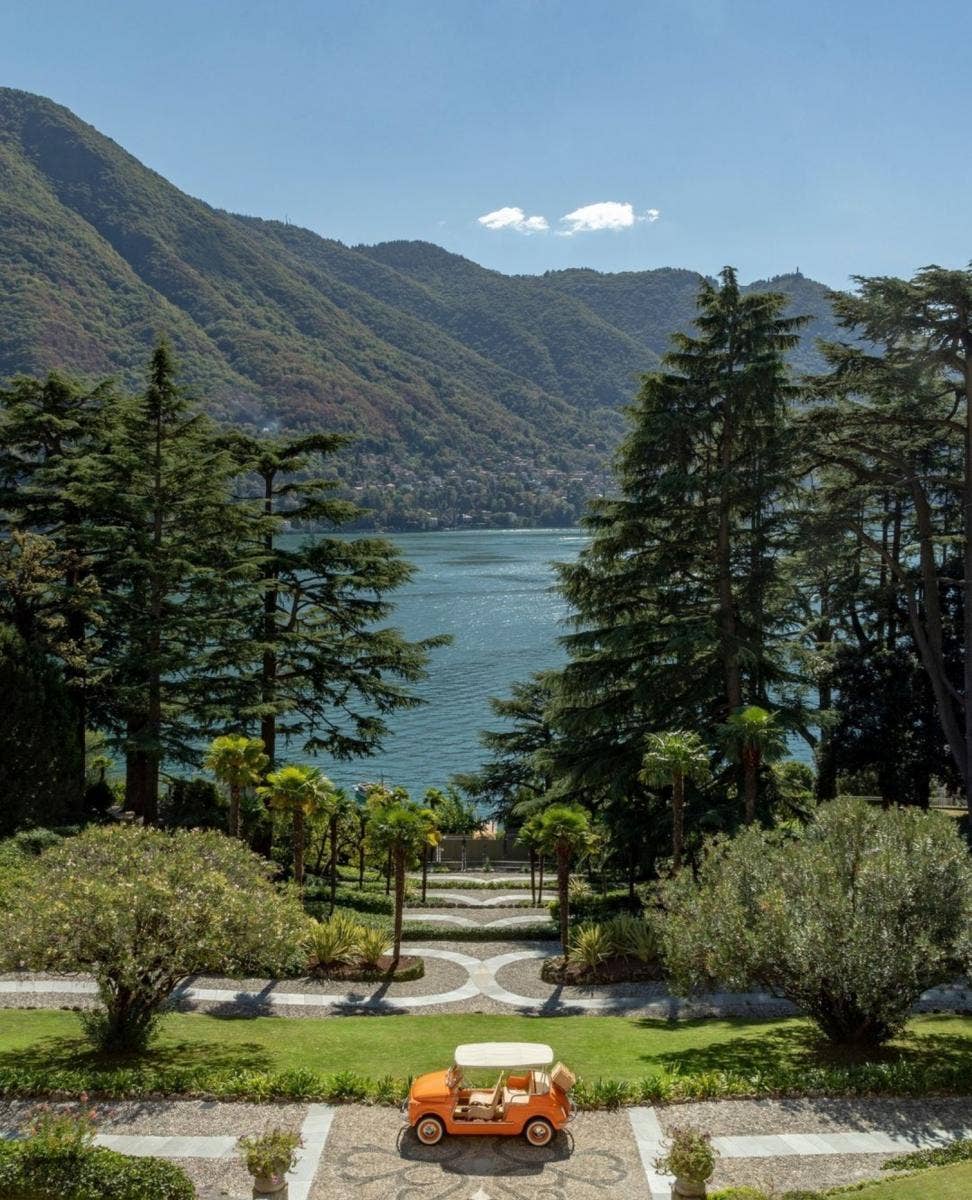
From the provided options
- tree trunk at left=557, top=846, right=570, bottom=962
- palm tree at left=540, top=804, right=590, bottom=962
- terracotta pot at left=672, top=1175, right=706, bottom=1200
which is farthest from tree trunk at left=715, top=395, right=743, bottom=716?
terracotta pot at left=672, top=1175, right=706, bottom=1200

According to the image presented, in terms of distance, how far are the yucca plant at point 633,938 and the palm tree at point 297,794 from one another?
8051 millimetres

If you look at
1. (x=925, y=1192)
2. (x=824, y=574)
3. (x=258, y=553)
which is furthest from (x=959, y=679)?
(x=925, y=1192)

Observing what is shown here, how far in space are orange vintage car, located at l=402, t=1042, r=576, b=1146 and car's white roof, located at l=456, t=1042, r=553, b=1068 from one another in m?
0.01

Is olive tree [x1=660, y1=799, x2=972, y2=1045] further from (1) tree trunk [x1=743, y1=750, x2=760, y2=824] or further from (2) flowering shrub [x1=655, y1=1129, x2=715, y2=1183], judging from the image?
(1) tree trunk [x1=743, y1=750, x2=760, y2=824]

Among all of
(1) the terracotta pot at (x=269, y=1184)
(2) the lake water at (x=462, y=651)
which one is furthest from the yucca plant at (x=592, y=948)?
(1) the terracotta pot at (x=269, y=1184)

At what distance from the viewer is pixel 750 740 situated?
2644cm

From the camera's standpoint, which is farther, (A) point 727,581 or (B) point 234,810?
(A) point 727,581

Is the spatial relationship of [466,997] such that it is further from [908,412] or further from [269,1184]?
[908,412]

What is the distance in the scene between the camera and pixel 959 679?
1437 inches

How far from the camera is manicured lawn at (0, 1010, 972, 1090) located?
1680 centimetres

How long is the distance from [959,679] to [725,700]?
10.6m

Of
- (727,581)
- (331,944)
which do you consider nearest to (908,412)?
(727,581)

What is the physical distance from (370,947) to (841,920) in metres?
12.4

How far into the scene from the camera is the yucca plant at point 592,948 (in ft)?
80.5
